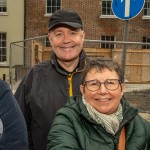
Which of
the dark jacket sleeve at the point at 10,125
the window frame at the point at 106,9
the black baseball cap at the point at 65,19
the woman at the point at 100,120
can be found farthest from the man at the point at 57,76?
the window frame at the point at 106,9

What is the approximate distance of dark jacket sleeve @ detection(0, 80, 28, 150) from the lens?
66.9 inches

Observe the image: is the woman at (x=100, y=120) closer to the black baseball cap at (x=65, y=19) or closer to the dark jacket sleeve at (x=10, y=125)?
the dark jacket sleeve at (x=10, y=125)

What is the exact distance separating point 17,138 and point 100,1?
24.6 m

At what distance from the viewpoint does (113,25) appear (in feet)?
83.6

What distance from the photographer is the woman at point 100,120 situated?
6.92 ft

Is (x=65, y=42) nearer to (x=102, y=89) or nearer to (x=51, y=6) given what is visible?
(x=102, y=89)

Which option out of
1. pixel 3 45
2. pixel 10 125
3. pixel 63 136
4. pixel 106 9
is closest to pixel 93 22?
pixel 106 9

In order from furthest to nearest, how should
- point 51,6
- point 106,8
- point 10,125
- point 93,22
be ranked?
point 51,6, point 106,8, point 93,22, point 10,125

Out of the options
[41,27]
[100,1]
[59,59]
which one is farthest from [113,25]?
[59,59]

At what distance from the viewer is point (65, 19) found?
297 centimetres

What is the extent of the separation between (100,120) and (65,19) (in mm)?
1091

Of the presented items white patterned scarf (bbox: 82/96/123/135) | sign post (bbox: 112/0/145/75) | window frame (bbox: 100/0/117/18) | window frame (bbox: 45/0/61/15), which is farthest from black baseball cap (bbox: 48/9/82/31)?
window frame (bbox: 45/0/61/15)

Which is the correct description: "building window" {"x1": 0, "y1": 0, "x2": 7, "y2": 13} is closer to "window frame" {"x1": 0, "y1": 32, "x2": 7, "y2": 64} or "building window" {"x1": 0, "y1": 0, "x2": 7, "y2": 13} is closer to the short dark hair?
"window frame" {"x1": 0, "y1": 32, "x2": 7, "y2": 64}

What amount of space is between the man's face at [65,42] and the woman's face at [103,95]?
0.71 m
